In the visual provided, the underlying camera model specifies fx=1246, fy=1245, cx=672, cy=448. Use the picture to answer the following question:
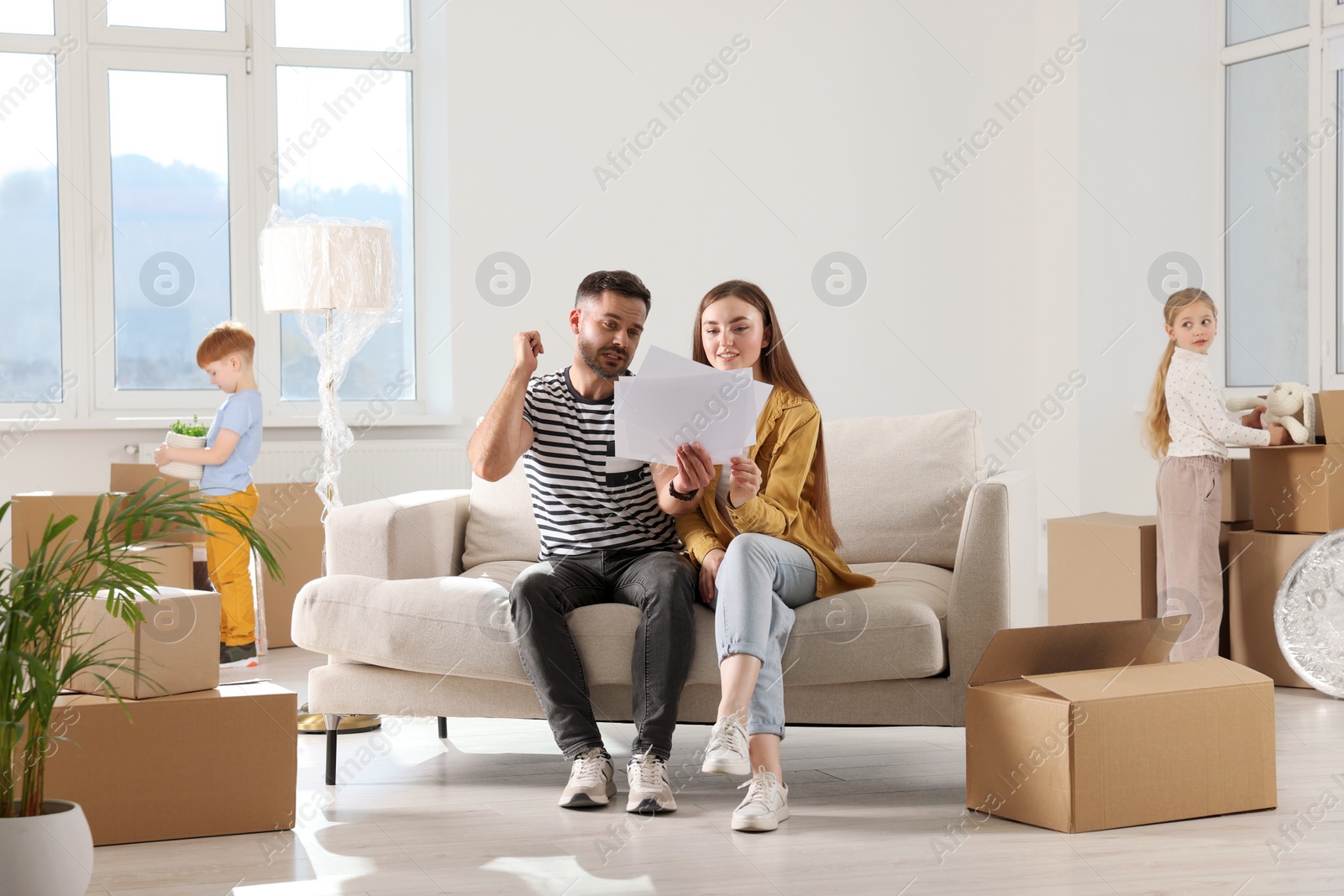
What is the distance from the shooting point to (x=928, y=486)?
282cm

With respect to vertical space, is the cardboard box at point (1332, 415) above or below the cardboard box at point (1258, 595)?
above

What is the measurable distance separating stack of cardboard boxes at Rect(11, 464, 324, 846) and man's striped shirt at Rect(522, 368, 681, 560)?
0.67 m

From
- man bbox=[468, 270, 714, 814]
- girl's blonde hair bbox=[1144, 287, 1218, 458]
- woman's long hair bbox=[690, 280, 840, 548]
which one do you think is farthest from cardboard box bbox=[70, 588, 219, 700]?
girl's blonde hair bbox=[1144, 287, 1218, 458]

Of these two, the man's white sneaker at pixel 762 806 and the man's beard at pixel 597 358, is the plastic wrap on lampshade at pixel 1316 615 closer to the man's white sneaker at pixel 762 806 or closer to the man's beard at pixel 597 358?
the man's white sneaker at pixel 762 806

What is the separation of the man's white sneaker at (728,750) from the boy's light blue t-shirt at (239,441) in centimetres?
238

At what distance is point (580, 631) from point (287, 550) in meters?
2.29

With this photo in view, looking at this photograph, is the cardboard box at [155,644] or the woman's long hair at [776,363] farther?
the woman's long hair at [776,363]

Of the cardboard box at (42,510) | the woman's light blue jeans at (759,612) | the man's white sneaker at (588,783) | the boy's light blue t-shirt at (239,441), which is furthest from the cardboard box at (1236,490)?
the cardboard box at (42,510)

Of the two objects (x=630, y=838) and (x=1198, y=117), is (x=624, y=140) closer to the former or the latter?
(x=1198, y=117)

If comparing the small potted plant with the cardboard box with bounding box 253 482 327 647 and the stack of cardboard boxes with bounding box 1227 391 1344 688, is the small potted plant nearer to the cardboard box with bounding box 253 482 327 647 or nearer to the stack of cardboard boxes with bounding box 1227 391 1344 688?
the cardboard box with bounding box 253 482 327 647

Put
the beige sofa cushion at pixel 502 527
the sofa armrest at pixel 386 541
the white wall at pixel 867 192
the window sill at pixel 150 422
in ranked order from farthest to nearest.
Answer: the white wall at pixel 867 192 < the window sill at pixel 150 422 < the beige sofa cushion at pixel 502 527 < the sofa armrest at pixel 386 541

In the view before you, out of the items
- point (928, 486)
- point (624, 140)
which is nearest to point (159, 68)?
point (624, 140)

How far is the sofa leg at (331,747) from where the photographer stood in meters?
2.54

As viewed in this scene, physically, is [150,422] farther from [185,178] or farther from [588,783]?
[588,783]
